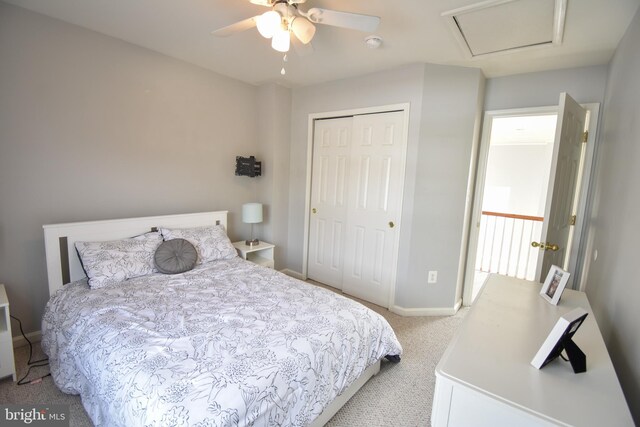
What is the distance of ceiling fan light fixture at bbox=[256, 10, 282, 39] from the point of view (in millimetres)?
1536

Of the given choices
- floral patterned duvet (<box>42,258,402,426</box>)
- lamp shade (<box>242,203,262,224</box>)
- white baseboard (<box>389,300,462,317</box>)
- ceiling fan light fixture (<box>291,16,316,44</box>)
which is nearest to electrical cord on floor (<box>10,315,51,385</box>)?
floral patterned duvet (<box>42,258,402,426</box>)

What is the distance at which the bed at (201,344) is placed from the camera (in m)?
1.18

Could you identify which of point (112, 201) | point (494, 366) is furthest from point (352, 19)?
point (112, 201)

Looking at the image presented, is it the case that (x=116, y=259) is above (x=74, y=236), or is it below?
below

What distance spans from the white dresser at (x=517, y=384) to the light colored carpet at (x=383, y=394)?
91 cm

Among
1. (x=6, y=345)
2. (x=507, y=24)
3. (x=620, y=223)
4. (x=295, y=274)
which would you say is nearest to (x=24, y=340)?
(x=6, y=345)

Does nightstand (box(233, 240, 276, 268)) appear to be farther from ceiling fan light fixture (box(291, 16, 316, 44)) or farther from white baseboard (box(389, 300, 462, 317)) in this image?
ceiling fan light fixture (box(291, 16, 316, 44))

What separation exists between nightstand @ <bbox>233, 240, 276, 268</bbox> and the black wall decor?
86 centimetres

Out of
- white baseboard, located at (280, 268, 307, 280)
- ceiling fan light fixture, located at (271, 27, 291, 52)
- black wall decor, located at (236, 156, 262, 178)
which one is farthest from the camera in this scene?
white baseboard, located at (280, 268, 307, 280)

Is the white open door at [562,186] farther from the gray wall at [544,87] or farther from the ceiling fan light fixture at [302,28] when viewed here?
the ceiling fan light fixture at [302,28]

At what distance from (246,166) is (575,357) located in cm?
328

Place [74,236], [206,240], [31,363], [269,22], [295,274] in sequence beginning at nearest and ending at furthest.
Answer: [269,22] → [31,363] → [74,236] → [206,240] → [295,274]

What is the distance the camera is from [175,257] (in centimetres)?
246

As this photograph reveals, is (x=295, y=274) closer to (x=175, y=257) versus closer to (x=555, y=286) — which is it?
(x=175, y=257)
